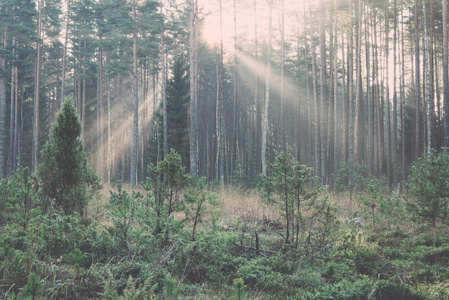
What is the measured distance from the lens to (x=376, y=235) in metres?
6.54

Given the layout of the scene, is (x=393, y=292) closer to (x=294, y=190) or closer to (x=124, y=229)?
(x=294, y=190)

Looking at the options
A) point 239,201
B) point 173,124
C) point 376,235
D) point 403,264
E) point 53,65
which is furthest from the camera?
point 53,65

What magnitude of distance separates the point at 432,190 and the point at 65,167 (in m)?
7.67

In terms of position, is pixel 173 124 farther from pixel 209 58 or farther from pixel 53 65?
pixel 53 65

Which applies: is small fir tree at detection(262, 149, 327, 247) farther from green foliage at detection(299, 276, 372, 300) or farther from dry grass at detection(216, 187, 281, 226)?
dry grass at detection(216, 187, 281, 226)

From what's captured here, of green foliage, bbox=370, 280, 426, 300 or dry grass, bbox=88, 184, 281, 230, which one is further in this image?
dry grass, bbox=88, 184, 281, 230

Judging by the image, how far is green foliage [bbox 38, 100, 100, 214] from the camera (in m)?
6.38

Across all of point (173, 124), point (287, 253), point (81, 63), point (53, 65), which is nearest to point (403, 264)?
point (287, 253)

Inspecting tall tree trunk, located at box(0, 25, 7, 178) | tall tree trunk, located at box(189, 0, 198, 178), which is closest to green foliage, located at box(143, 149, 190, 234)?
tall tree trunk, located at box(189, 0, 198, 178)

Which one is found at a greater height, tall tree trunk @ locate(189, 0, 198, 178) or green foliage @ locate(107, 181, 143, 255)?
tall tree trunk @ locate(189, 0, 198, 178)

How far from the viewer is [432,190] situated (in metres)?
6.38

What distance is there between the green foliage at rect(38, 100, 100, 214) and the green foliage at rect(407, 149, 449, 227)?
7153 mm

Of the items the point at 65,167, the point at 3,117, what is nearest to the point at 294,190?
the point at 65,167

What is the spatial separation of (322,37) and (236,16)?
696 centimetres
